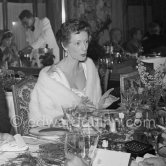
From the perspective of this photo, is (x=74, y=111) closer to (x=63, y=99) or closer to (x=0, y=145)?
(x=0, y=145)

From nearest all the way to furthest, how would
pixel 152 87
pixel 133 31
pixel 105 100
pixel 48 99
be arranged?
pixel 152 87 < pixel 105 100 < pixel 48 99 < pixel 133 31

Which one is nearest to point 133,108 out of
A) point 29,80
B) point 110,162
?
point 110,162

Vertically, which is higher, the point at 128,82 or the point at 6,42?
the point at 6,42

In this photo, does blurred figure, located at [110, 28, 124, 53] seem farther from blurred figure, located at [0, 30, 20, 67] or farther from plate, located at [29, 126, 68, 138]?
plate, located at [29, 126, 68, 138]

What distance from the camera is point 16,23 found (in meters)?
6.69

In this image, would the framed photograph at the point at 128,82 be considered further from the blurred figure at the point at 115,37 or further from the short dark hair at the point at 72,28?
the blurred figure at the point at 115,37

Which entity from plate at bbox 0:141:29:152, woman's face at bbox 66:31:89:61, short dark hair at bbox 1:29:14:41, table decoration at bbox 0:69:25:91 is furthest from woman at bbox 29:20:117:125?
short dark hair at bbox 1:29:14:41

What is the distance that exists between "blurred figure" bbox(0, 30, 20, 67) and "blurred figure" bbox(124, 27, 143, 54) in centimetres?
245

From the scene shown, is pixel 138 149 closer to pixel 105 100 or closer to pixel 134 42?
pixel 105 100

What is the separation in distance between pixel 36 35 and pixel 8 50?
2.06 feet

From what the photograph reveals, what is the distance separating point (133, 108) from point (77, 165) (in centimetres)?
70

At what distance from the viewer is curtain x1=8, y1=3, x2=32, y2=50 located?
6668mm

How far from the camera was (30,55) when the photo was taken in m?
6.78

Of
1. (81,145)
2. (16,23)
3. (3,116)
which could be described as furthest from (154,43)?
(81,145)
